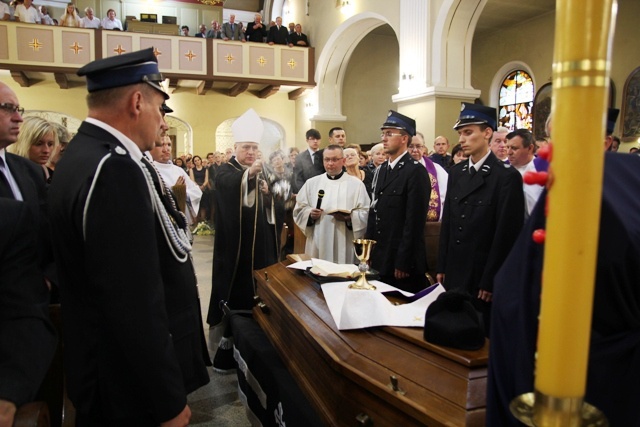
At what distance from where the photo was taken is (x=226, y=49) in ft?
43.6

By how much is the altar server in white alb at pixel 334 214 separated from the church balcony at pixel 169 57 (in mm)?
9638

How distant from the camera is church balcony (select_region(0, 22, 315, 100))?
39.6ft

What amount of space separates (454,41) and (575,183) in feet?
29.3

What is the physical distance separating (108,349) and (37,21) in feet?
45.6

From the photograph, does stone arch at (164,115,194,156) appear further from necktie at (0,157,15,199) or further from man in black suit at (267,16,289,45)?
necktie at (0,157,15,199)

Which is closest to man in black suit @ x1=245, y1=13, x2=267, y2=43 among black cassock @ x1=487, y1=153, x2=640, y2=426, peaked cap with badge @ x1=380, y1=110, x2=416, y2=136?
peaked cap with badge @ x1=380, y1=110, x2=416, y2=136

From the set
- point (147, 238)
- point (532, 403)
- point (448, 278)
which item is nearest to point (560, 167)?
point (532, 403)

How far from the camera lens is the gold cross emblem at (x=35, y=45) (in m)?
12.1

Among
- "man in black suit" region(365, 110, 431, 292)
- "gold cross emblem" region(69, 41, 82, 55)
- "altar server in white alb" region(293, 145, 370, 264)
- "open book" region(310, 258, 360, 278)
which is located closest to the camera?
"open book" region(310, 258, 360, 278)

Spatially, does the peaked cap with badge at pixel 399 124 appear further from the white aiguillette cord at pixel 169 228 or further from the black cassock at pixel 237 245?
the white aiguillette cord at pixel 169 228

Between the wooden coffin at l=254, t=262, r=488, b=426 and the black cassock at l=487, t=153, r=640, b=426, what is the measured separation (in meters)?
0.40

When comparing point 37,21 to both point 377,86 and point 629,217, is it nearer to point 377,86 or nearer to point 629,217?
point 377,86

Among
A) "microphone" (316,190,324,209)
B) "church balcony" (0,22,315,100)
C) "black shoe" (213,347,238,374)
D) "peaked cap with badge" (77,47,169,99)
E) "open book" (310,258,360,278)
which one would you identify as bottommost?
"black shoe" (213,347,238,374)

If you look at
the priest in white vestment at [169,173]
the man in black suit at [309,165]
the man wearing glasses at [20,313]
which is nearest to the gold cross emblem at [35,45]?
the man in black suit at [309,165]
